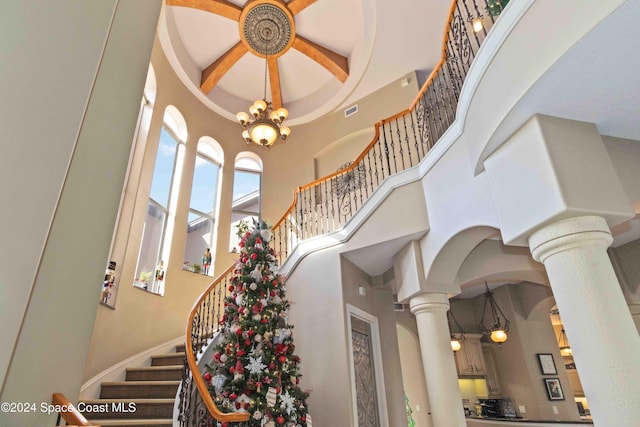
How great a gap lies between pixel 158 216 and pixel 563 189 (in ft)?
21.1

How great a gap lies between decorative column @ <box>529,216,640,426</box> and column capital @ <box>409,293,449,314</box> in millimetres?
2012

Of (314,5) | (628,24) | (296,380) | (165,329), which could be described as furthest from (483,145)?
(314,5)

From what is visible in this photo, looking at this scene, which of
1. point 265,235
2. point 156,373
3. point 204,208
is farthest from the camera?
point 204,208

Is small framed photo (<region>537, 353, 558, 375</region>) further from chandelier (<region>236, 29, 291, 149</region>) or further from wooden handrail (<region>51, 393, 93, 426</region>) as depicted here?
wooden handrail (<region>51, 393, 93, 426</region>)

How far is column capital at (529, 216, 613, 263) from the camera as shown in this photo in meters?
2.41

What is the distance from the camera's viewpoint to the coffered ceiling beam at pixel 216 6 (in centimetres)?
703

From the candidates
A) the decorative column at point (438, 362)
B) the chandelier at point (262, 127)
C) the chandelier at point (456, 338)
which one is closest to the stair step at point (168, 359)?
the decorative column at point (438, 362)

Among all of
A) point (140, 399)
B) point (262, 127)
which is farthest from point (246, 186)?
point (140, 399)

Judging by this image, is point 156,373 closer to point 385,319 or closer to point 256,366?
point 256,366

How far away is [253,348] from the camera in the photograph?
3943 mm

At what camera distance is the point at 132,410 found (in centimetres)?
397

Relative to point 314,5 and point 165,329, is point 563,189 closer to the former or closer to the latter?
point 165,329

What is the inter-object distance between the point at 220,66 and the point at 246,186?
109 inches

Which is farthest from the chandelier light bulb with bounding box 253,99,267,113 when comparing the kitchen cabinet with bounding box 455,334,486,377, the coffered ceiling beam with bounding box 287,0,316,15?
the kitchen cabinet with bounding box 455,334,486,377
